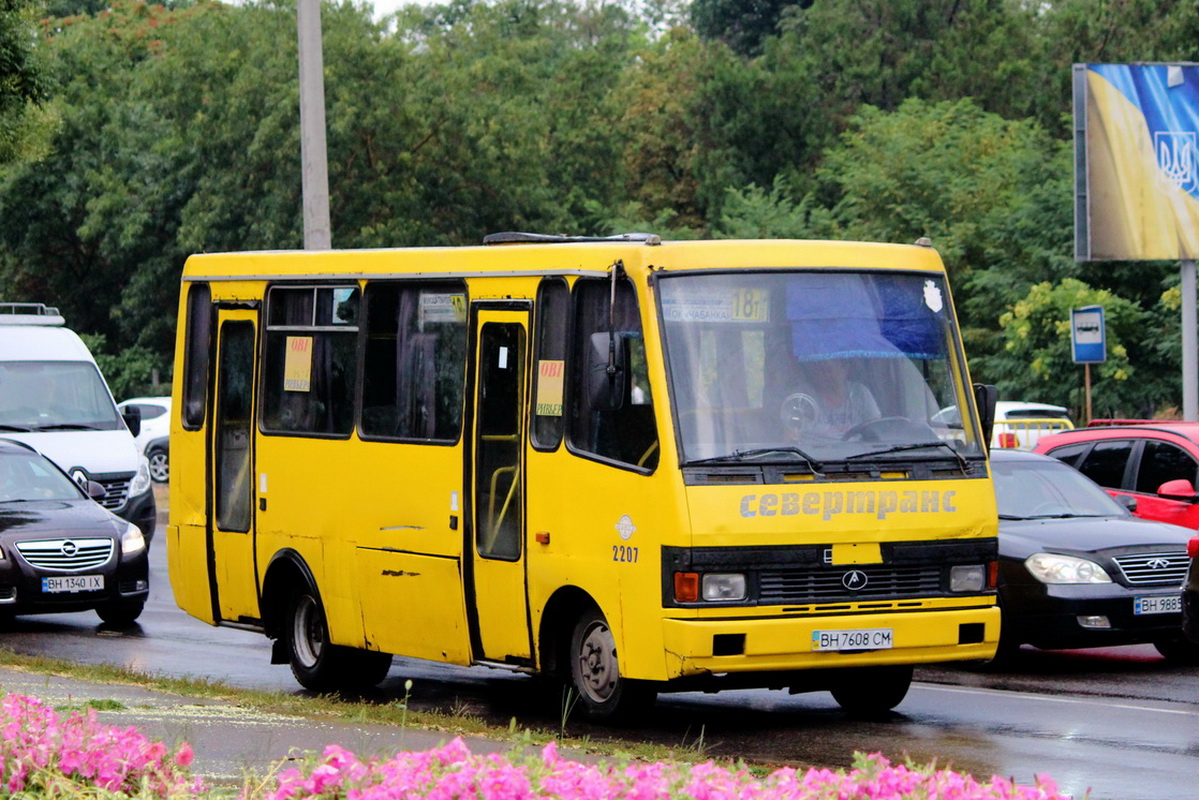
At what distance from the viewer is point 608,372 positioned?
10.2m

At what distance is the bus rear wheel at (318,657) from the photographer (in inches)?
512

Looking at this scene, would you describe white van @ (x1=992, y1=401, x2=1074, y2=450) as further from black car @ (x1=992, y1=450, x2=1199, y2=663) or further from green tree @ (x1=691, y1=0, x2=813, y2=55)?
green tree @ (x1=691, y1=0, x2=813, y2=55)

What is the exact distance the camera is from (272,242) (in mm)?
45125

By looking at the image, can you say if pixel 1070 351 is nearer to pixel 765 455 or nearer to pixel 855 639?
pixel 855 639

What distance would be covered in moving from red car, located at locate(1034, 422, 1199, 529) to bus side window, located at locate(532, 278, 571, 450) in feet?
21.2

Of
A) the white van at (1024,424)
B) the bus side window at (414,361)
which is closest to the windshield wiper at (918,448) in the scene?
the bus side window at (414,361)

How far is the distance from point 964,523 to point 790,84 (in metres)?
46.7

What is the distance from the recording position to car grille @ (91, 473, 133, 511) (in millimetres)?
20688

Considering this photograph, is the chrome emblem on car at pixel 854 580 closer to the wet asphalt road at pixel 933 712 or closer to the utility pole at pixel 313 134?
the wet asphalt road at pixel 933 712

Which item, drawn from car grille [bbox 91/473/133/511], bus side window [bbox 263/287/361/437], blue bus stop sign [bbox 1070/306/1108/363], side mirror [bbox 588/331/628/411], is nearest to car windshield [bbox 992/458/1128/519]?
bus side window [bbox 263/287/361/437]

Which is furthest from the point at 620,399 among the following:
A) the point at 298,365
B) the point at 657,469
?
the point at 298,365

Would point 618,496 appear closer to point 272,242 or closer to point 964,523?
point 964,523

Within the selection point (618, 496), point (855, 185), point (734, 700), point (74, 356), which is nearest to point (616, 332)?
point (618, 496)

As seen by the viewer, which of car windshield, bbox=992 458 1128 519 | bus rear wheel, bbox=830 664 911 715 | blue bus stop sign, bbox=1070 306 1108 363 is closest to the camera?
bus rear wheel, bbox=830 664 911 715
